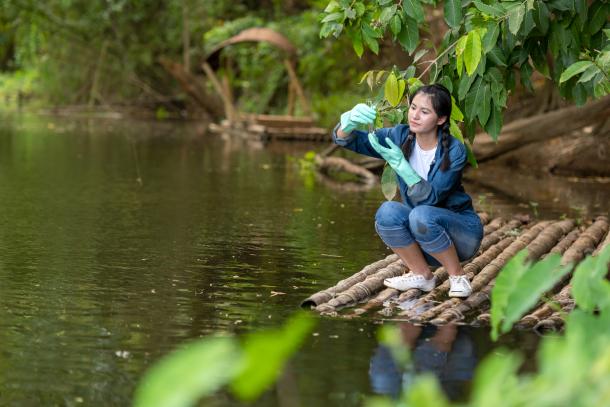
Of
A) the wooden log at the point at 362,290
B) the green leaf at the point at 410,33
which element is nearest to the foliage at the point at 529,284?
the wooden log at the point at 362,290

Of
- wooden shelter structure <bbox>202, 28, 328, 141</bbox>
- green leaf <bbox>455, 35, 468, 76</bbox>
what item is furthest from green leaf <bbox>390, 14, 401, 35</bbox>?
wooden shelter structure <bbox>202, 28, 328, 141</bbox>

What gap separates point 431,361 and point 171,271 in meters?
2.70

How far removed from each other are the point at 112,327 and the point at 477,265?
8.60ft

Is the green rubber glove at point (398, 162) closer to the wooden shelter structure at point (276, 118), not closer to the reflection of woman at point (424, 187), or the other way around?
the reflection of woman at point (424, 187)

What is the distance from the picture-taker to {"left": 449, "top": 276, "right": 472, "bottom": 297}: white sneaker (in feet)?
21.6

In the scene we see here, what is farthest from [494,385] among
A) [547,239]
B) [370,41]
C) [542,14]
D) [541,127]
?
[541,127]

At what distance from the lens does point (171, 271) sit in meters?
7.57

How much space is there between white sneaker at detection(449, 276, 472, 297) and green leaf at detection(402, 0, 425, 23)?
4.84 ft

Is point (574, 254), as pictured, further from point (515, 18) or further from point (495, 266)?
point (515, 18)

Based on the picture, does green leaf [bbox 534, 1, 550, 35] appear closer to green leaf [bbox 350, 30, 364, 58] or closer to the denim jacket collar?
the denim jacket collar

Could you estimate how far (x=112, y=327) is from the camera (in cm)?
586

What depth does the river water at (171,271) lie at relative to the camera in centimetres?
497

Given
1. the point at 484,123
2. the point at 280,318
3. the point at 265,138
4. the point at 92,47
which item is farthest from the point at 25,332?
the point at 92,47

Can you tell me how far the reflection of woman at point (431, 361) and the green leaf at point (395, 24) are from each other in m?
1.81
